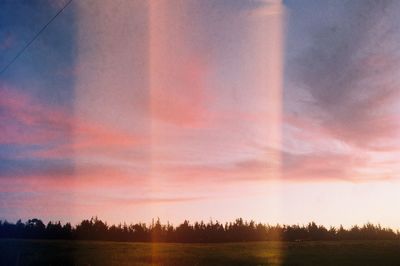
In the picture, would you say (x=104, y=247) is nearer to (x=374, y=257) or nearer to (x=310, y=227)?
(x=374, y=257)

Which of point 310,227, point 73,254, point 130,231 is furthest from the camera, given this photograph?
point 310,227

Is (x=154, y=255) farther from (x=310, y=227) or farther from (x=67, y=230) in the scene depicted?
(x=310, y=227)

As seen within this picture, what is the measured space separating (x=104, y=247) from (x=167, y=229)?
8378 cm

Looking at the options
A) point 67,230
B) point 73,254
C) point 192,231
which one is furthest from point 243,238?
point 73,254

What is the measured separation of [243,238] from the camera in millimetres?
189500

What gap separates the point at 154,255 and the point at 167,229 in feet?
326

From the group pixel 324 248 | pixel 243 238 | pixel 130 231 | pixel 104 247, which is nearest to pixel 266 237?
pixel 243 238

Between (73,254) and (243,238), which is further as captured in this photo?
(243,238)

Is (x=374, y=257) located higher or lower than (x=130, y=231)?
lower

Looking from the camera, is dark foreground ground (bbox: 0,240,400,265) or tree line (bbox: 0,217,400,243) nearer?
dark foreground ground (bbox: 0,240,400,265)

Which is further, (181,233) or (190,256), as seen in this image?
(181,233)

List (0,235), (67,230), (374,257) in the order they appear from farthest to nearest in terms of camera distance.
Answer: (67,230), (0,235), (374,257)

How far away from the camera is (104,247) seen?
109 meters

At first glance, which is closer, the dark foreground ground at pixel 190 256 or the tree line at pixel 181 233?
the dark foreground ground at pixel 190 256
